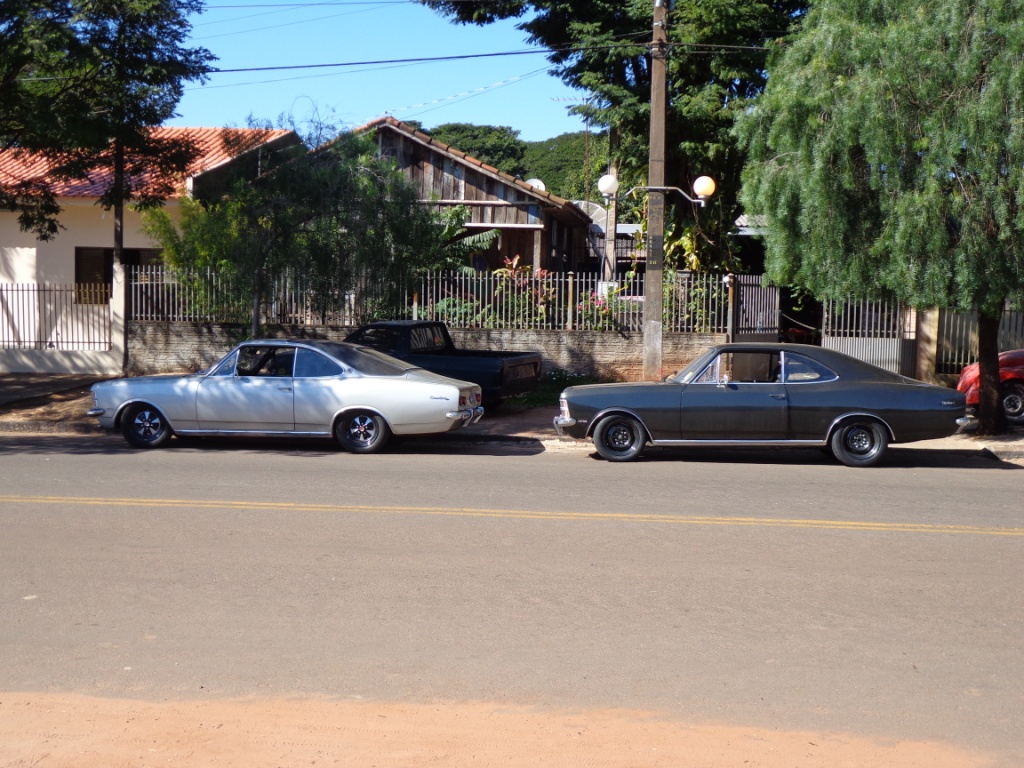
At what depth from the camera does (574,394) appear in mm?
13016

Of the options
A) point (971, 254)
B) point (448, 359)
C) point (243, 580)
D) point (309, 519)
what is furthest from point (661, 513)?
point (448, 359)

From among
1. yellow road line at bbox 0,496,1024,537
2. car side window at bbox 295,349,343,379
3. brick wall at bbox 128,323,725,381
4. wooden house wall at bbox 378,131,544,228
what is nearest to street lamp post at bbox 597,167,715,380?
brick wall at bbox 128,323,725,381

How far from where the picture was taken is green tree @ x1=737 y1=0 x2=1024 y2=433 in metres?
13.1

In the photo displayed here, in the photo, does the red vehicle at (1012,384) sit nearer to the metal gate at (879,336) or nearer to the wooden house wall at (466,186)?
the metal gate at (879,336)

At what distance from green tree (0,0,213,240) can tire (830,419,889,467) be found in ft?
38.1

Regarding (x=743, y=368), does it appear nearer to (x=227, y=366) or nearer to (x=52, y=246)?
(x=227, y=366)

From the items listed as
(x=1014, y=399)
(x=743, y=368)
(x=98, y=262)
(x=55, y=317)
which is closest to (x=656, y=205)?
(x=743, y=368)

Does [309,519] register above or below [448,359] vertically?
below

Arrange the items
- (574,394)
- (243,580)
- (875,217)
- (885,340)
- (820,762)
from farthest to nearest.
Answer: (885,340) → (875,217) → (574,394) → (243,580) → (820,762)

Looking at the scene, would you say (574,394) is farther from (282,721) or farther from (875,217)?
(282,721)

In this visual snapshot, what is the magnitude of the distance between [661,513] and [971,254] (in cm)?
643

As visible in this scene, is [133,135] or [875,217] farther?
[133,135]

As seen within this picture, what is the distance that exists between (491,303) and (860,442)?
9695 millimetres

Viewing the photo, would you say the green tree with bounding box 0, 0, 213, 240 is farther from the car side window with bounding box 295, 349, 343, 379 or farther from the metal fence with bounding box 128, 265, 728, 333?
the car side window with bounding box 295, 349, 343, 379
